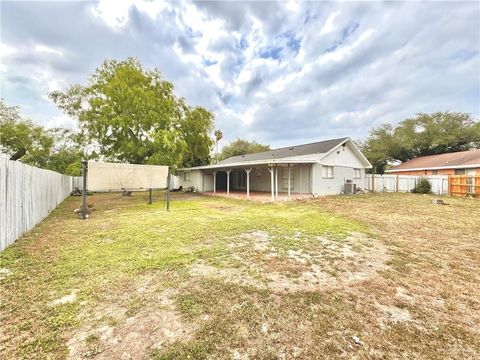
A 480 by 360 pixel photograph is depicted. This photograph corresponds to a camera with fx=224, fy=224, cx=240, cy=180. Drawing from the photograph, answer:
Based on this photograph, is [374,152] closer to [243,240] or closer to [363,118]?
[363,118]

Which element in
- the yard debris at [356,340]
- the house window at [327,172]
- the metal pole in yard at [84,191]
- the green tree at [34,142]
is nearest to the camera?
the yard debris at [356,340]

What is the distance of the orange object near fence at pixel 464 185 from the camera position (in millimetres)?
14078

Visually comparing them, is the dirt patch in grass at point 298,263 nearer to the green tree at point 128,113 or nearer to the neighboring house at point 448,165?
the green tree at point 128,113

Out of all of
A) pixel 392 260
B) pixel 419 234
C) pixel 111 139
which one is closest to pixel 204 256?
pixel 392 260

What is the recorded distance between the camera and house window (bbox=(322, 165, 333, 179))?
51.4 feet

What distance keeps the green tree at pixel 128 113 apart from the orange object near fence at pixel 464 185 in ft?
61.8

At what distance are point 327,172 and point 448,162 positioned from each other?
47.7ft

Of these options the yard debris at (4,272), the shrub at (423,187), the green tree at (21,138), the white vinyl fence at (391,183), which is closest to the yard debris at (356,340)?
the yard debris at (4,272)

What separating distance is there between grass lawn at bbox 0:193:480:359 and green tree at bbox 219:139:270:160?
39000mm

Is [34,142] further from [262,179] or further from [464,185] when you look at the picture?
[464,185]

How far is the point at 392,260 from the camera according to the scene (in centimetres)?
418

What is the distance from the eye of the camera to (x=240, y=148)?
44719 mm

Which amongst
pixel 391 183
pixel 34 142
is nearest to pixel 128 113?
pixel 34 142

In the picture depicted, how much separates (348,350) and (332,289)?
1.13 m
